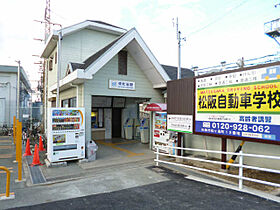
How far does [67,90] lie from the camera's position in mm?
11500

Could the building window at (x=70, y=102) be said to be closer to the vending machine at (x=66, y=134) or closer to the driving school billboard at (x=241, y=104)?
the vending machine at (x=66, y=134)

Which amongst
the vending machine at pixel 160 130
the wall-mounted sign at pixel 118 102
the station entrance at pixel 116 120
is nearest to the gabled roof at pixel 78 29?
the station entrance at pixel 116 120

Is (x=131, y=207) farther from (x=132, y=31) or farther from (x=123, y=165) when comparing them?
(x=132, y=31)

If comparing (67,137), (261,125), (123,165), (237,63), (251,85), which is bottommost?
(123,165)

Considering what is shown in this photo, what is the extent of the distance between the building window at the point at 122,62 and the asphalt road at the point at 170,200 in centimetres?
637

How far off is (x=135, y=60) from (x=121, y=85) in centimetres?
176

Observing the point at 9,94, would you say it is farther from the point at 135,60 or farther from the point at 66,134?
the point at 135,60

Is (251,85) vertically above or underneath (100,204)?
above

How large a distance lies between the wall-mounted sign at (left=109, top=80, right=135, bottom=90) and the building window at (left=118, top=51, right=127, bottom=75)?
1.89ft

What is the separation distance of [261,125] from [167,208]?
342 centimetres

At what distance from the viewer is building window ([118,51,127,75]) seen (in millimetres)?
10016

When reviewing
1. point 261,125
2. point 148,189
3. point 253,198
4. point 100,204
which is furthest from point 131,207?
point 261,125

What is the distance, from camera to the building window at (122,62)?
1002cm

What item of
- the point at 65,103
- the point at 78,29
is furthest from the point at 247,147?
the point at 78,29
